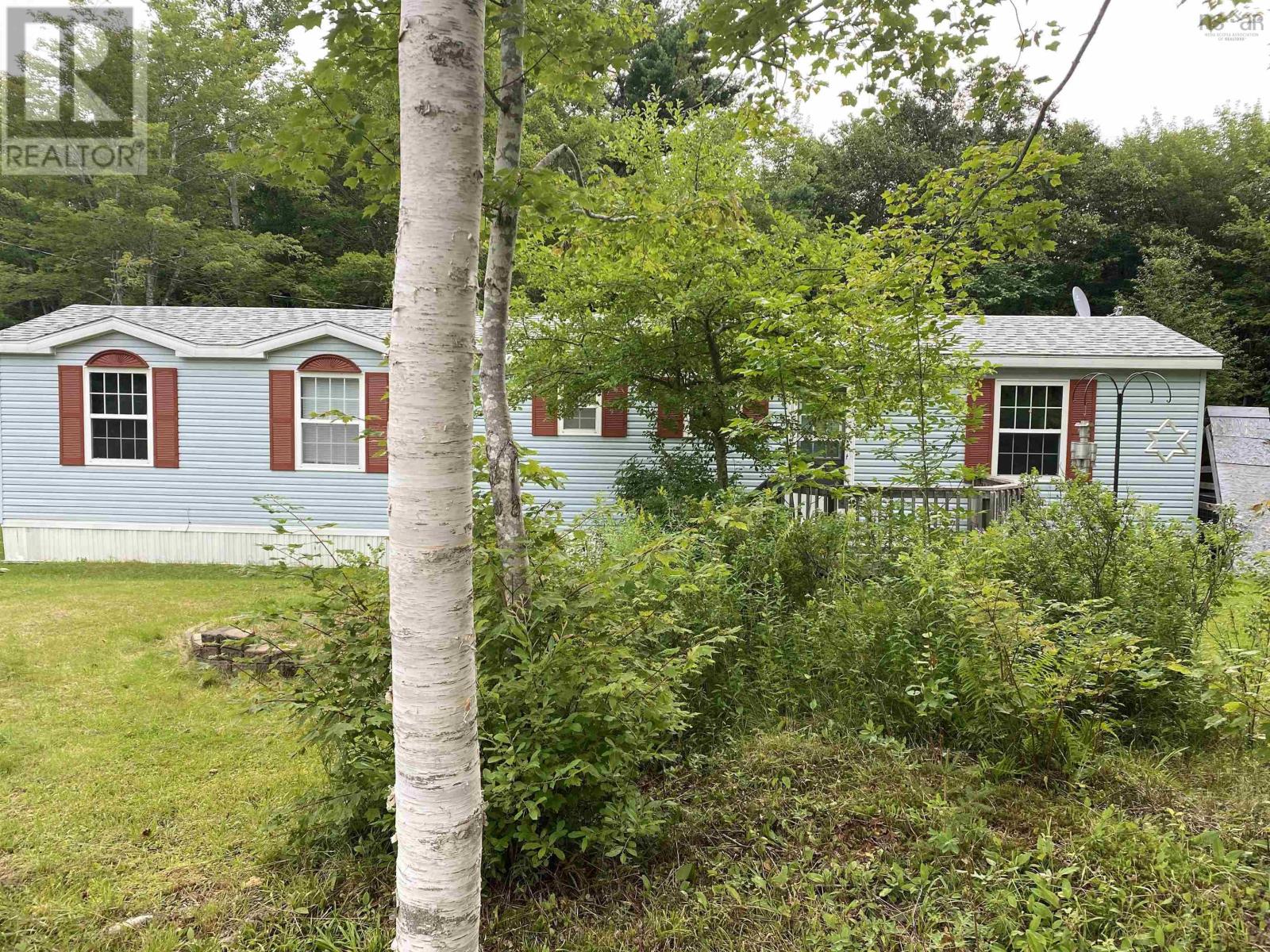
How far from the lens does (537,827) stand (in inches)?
99.5

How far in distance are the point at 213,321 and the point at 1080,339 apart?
12962 millimetres

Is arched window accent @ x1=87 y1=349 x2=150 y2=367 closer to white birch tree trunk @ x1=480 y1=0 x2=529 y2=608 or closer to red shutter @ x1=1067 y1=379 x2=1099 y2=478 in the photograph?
white birch tree trunk @ x1=480 y1=0 x2=529 y2=608

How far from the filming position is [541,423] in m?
Result: 10.8

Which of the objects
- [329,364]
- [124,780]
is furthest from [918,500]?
[329,364]

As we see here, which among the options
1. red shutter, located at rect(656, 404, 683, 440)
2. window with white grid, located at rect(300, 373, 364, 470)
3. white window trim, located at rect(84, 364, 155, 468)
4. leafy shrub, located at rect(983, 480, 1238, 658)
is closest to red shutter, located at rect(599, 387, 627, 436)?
red shutter, located at rect(656, 404, 683, 440)

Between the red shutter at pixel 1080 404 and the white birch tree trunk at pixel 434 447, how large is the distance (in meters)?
10.7

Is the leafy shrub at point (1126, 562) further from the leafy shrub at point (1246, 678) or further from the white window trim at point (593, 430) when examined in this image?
the white window trim at point (593, 430)

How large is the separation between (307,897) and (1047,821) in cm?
245

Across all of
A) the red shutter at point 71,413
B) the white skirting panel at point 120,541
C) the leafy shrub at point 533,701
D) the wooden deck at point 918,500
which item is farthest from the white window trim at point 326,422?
the leafy shrub at point 533,701

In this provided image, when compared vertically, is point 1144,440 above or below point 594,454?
above

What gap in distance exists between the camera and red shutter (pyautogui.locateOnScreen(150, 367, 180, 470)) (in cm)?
1072

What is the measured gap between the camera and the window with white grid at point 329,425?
10680 mm

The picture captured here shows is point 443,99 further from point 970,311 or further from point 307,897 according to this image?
point 970,311

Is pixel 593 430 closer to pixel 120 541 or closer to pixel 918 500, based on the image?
pixel 918 500
